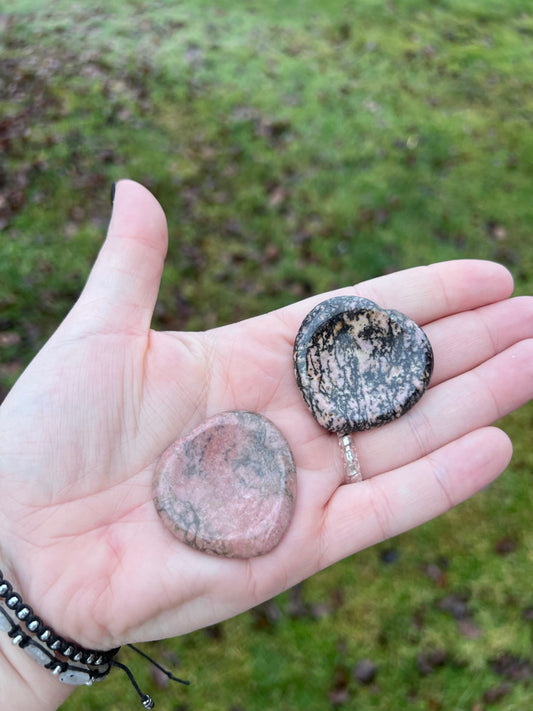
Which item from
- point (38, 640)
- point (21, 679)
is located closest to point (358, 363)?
point (38, 640)

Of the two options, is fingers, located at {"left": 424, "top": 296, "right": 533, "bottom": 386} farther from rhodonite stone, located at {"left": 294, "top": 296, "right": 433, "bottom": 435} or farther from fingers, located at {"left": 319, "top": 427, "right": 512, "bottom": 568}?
fingers, located at {"left": 319, "top": 427, "right": 512, "bottom": 568}

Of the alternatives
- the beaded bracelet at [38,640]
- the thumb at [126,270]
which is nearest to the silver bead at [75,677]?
the beaded bracelet at [38,640]

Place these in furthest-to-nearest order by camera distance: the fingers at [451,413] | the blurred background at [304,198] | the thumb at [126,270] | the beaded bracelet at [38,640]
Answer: the blurred background at [304,198], the fingers at [451,413], the thumb at [126,270], the beaded bracelet at [38,640]

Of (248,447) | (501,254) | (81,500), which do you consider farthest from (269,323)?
(501,254)

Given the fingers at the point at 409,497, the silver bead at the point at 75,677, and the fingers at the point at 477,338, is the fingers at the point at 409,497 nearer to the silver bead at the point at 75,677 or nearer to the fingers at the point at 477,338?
the fingers at the point at 477,338

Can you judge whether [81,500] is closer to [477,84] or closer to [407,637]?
[407,637]

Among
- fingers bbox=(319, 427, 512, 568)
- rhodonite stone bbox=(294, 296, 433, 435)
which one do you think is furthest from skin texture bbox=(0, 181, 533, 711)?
rhodonite stone bbox=(294, 296, 433, 435)
